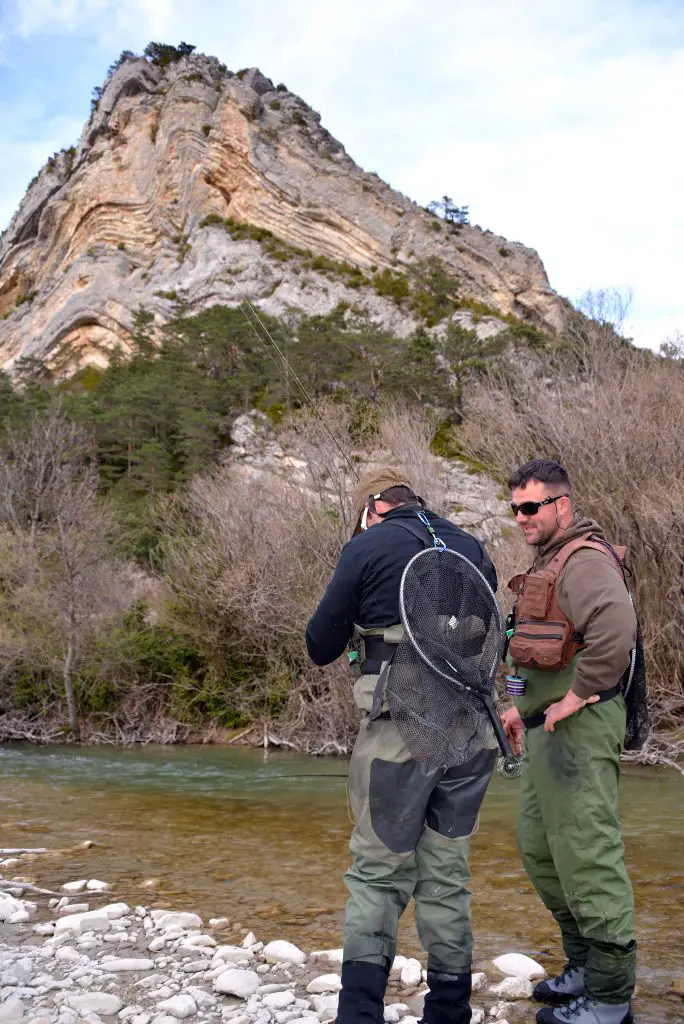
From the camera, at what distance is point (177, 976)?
3809 millimetres

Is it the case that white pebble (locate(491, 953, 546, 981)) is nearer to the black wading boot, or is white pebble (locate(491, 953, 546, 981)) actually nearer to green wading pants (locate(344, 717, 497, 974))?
green wading pants (locate(344, 717, 497, 974))

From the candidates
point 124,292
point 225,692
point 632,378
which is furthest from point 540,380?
point 124,292

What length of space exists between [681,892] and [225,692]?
43.4 ft

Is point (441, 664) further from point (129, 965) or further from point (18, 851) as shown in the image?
point (18, 851)

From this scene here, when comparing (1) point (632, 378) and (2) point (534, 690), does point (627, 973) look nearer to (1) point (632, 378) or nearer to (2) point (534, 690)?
(2) point (534, 690)

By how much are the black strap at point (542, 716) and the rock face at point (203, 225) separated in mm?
43904

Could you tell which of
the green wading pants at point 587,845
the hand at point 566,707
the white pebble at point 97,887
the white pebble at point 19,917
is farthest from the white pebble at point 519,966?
the white pebble at point 97,887

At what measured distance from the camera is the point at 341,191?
55469mm

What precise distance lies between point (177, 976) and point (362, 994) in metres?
1.35

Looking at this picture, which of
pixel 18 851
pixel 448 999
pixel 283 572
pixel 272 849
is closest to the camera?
pixel 448 999

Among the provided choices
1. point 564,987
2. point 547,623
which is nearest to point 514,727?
point 547,623

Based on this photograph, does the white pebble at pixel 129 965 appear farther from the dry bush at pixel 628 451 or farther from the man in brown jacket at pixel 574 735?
the dry bush at pixel 628 451

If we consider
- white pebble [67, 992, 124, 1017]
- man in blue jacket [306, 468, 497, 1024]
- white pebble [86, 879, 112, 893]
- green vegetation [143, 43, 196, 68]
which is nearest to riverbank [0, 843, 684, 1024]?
white pebble [67, 992, 124, 1017]

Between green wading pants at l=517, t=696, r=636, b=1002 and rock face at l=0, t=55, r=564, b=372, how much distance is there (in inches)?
1738
